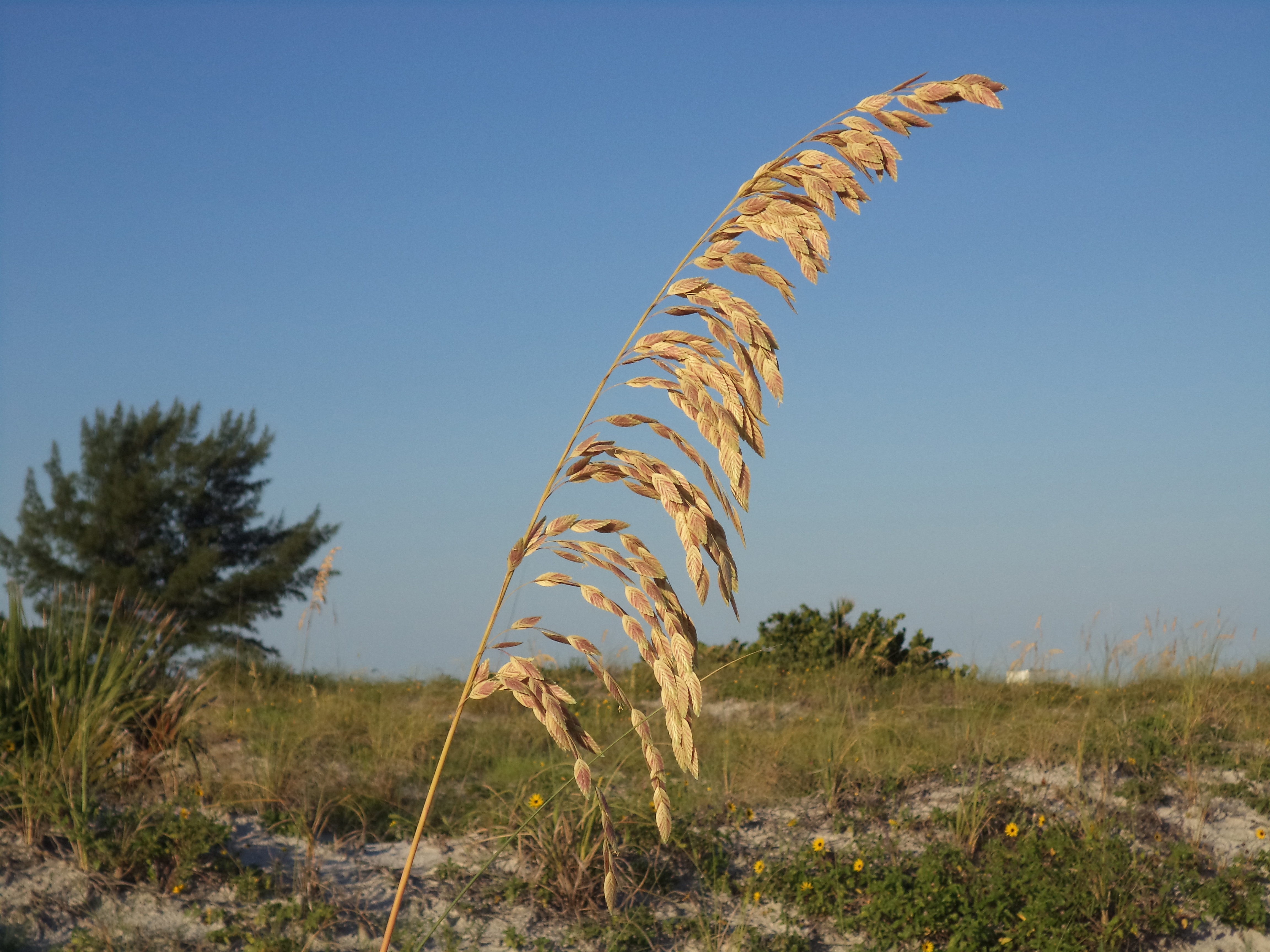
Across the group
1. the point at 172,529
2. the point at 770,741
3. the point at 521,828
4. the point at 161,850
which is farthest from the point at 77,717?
the point at 172,529

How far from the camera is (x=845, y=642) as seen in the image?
9.59 meters

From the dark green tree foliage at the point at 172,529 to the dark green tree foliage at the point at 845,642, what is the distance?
457 inches

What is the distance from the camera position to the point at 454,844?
15.8 ft

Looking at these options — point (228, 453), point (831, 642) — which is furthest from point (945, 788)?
point (228, 453)

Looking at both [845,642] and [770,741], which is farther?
[845,642]

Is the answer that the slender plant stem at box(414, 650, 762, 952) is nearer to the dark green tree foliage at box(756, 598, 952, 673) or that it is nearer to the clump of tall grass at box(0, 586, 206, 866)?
the clump of tall grass at box(0, 586, 206, 866)

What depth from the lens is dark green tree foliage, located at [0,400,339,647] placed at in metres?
17.4

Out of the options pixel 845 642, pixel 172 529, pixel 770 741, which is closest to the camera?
pixel 770 741

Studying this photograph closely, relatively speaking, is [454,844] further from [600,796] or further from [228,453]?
[228,453]

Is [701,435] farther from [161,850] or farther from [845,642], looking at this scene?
[845,642]

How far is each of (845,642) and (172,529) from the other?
1364 centimetres

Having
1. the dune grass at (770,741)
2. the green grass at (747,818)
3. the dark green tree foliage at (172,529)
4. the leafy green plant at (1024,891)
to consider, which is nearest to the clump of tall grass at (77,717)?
the green grass at (747,818)

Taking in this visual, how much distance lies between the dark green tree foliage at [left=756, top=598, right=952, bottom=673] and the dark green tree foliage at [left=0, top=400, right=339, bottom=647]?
11.6 metres

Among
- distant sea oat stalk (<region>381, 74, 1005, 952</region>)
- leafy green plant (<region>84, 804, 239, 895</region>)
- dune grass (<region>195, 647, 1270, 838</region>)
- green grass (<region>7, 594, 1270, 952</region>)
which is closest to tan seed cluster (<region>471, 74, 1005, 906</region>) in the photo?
distant sea oat stalk (<region>381, 74, 1005, 952</region>)
